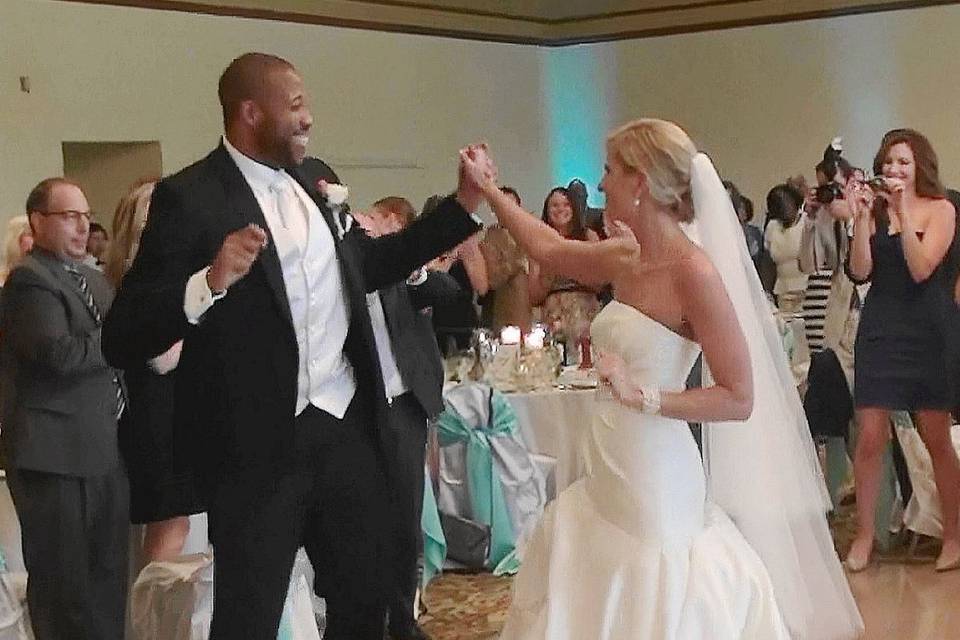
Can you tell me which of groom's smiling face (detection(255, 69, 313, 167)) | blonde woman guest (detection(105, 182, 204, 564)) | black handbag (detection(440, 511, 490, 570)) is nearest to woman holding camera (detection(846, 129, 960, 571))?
black handbag (detection(440, 511, 490, 570))

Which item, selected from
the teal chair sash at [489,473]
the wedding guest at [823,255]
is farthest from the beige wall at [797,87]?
the teal chair sash at [489,473]

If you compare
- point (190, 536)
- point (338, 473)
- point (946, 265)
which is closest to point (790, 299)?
point (946, 265)

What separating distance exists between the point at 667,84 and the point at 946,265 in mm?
7118

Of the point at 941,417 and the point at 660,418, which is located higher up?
the point at 660,418

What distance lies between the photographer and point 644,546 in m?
2.92

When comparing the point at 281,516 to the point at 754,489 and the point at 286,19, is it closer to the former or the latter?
the point at 754,489

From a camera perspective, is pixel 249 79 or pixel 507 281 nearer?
pixel 249 79

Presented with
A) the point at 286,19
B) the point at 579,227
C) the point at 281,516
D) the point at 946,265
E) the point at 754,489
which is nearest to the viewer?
the point at 281,516

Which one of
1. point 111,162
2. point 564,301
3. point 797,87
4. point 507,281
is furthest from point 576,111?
point 564,301

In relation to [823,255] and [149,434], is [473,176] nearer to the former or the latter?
[149,434]

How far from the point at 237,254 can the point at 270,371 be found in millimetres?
330

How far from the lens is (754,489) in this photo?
3.25 metres

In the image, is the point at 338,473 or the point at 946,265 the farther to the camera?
the point at 946,265

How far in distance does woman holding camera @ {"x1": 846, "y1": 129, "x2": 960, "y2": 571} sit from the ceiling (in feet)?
18.1
